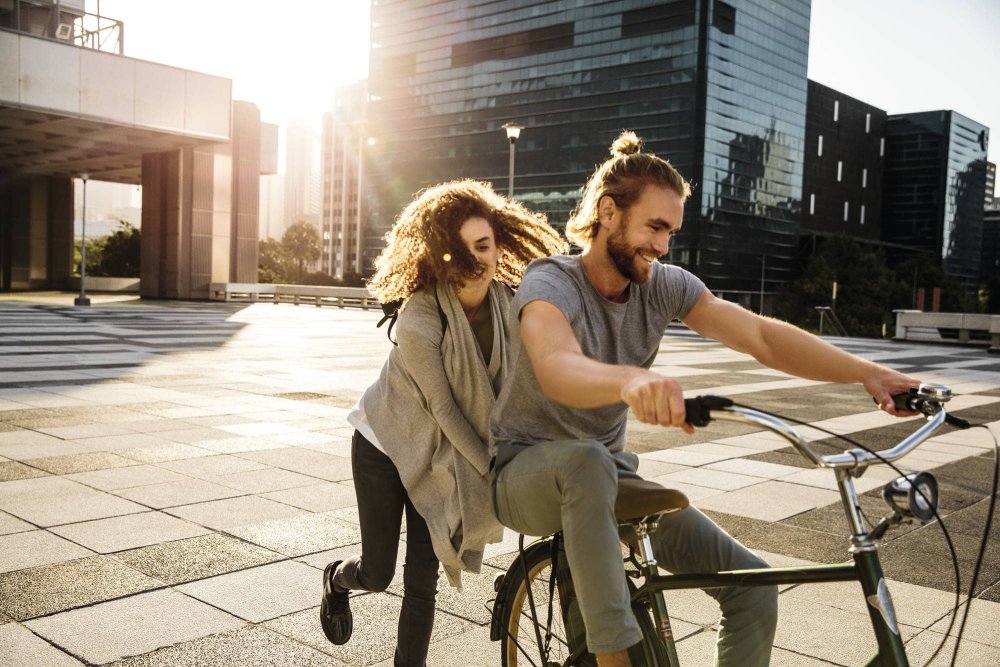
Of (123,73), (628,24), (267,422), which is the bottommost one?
(267,422)

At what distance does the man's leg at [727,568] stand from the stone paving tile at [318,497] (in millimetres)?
3276

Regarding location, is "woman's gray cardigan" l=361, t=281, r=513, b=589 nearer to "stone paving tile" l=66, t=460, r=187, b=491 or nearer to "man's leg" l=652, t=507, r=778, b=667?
"man's leg" l=652, t=507, r=778, b=667

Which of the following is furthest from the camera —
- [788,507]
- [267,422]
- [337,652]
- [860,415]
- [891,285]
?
[891,285]

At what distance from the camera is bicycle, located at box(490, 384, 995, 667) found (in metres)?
1.73

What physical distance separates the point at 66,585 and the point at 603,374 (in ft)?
10.1

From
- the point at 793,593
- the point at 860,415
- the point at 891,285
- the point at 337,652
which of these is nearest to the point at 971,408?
the point at 860,415

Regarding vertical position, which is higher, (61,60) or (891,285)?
(61,60)

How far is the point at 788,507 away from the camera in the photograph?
5.79m

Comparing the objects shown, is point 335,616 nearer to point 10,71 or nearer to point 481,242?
point 481,242

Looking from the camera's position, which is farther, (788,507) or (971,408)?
(971,408)

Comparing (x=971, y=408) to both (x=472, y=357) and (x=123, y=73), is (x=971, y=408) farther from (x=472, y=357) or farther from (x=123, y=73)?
(x=123, y=73)

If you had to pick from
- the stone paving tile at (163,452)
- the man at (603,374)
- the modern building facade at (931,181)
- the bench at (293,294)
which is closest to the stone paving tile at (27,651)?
the man at (603,374)

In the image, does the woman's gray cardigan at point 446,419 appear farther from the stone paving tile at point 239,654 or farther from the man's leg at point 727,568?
the stone paving tile at point 239,654

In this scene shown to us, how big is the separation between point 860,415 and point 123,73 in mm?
30388
